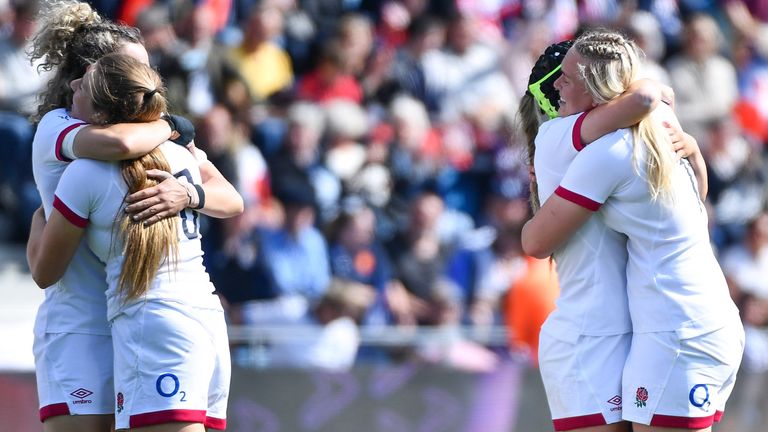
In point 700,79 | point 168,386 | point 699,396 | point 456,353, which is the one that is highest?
point 700,79

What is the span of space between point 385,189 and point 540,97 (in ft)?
14.4

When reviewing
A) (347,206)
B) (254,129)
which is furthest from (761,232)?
(254,129)

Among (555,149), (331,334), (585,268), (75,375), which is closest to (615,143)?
(555,149)

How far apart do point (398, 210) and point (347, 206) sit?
1.40ft

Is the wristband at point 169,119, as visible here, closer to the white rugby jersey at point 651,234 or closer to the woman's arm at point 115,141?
the woman's arm at point 115,141

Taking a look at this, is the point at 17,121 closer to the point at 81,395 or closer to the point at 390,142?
the point at 390,142

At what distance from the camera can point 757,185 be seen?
888 cm

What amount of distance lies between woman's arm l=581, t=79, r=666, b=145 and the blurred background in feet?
8.41

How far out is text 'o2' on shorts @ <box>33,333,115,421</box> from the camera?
327cm

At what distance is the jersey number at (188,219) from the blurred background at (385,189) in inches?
94.5

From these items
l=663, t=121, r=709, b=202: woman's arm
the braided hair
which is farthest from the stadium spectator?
l=663, t=121, r=709, b=202: woman's arm

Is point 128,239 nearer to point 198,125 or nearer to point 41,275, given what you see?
point 41,275

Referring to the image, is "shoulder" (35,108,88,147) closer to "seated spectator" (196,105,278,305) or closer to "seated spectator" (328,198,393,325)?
"seated spectator" (196,105,278,305)

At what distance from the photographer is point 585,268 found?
3.28 meters
